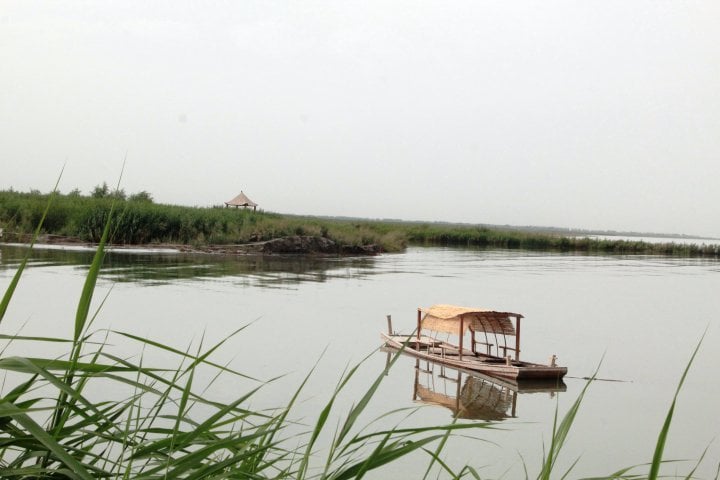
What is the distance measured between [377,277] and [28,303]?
15492 millimetres

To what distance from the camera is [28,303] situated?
1953 centimetres

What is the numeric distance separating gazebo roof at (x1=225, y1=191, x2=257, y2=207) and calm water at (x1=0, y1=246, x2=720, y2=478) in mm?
23383

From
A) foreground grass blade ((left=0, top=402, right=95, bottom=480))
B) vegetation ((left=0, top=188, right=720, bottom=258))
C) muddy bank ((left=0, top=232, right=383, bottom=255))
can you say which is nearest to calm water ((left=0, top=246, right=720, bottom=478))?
foreground grass blade ((left=0, top=402, right=95, bottom=480))

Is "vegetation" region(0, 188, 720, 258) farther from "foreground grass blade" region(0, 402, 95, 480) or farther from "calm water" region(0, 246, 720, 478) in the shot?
"foreground grass blade" region(0, 402, 95, 480)

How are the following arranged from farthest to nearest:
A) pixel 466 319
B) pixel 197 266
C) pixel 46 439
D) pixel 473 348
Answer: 1. pixel 197 266
2. pixel 473 348
3. pixel 466 319
4. pixel 46 439

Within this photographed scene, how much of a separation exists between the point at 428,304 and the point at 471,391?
10.4 m

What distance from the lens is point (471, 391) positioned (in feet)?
44.2

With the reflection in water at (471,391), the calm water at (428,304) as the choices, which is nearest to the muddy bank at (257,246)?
the calm water at (428,304)

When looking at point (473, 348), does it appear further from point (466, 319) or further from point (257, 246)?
point (257, 246)

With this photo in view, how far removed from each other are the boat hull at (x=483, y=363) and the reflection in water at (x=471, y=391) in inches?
5.9

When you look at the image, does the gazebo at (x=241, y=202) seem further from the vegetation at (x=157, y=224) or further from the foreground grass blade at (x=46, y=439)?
the foreground grass blade at (x=46, y=439)

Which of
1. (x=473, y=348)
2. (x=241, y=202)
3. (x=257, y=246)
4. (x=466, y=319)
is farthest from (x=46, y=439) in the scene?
(x=241, y=202)

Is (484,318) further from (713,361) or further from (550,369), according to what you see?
(713,361)

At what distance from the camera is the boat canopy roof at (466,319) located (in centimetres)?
1459
